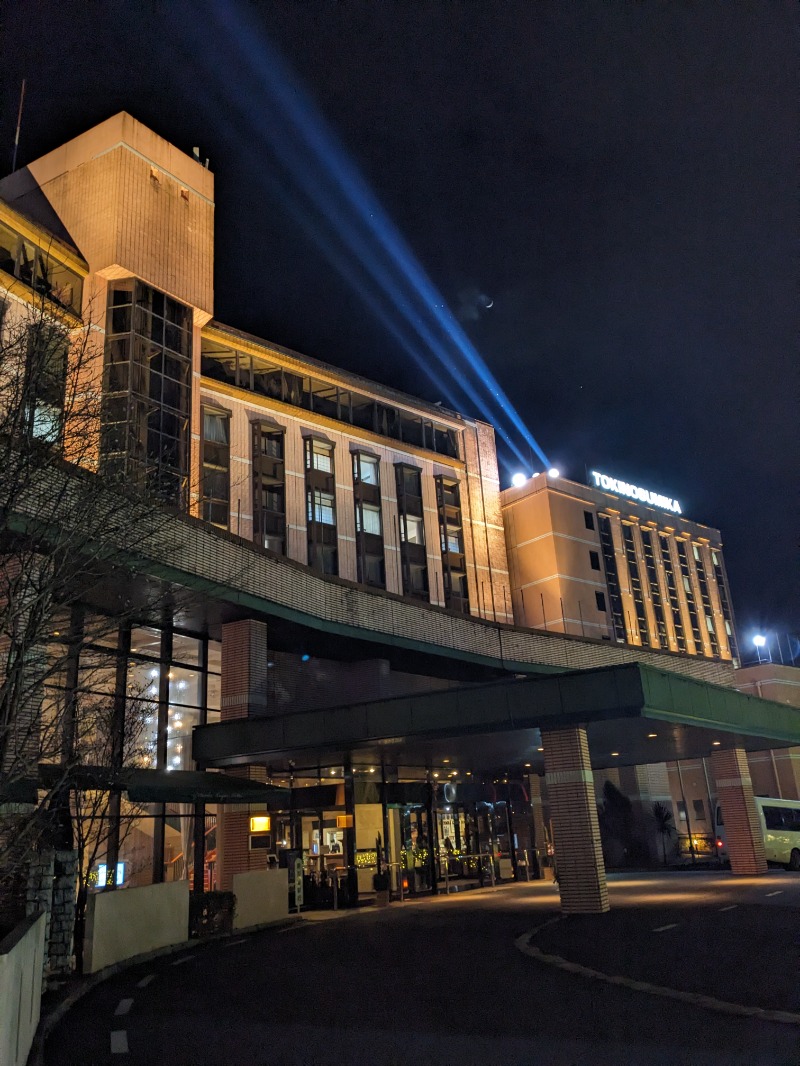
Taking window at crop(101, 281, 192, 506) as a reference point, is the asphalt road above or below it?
below

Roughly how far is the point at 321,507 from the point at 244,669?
23.4 metres

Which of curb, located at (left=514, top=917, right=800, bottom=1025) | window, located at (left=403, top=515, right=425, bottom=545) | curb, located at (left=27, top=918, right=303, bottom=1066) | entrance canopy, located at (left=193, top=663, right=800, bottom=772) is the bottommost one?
curb, located at (left=514, top=917, right=800, bottom=1025)

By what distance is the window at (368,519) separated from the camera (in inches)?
1892

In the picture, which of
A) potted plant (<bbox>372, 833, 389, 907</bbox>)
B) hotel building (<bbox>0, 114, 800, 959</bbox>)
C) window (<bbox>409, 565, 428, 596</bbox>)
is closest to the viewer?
hotel building (<bbox>0, 114, 800, 959</bbox>)

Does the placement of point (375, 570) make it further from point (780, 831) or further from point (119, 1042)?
point (119, 1042)

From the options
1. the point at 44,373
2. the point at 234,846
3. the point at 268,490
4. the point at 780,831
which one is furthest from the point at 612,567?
the point at 44,373

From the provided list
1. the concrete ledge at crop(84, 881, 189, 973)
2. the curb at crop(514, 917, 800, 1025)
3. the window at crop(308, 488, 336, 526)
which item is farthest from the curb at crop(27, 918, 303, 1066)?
the window at crop(308, 488, 336, 526)

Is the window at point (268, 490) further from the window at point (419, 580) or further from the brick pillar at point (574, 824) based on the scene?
the brick pillar at point (574, 824)

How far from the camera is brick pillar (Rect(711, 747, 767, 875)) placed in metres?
29.3

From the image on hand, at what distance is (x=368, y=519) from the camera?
160ft

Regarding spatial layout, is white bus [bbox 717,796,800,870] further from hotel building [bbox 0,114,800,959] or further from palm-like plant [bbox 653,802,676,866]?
palm-like plant [bbox 653,802,676,866]

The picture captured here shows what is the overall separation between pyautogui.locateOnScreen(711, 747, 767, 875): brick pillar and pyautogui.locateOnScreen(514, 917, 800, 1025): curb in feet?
59.5

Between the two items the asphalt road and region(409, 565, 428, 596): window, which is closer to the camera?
the asphalt road

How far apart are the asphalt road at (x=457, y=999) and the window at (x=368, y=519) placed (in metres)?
31.0
